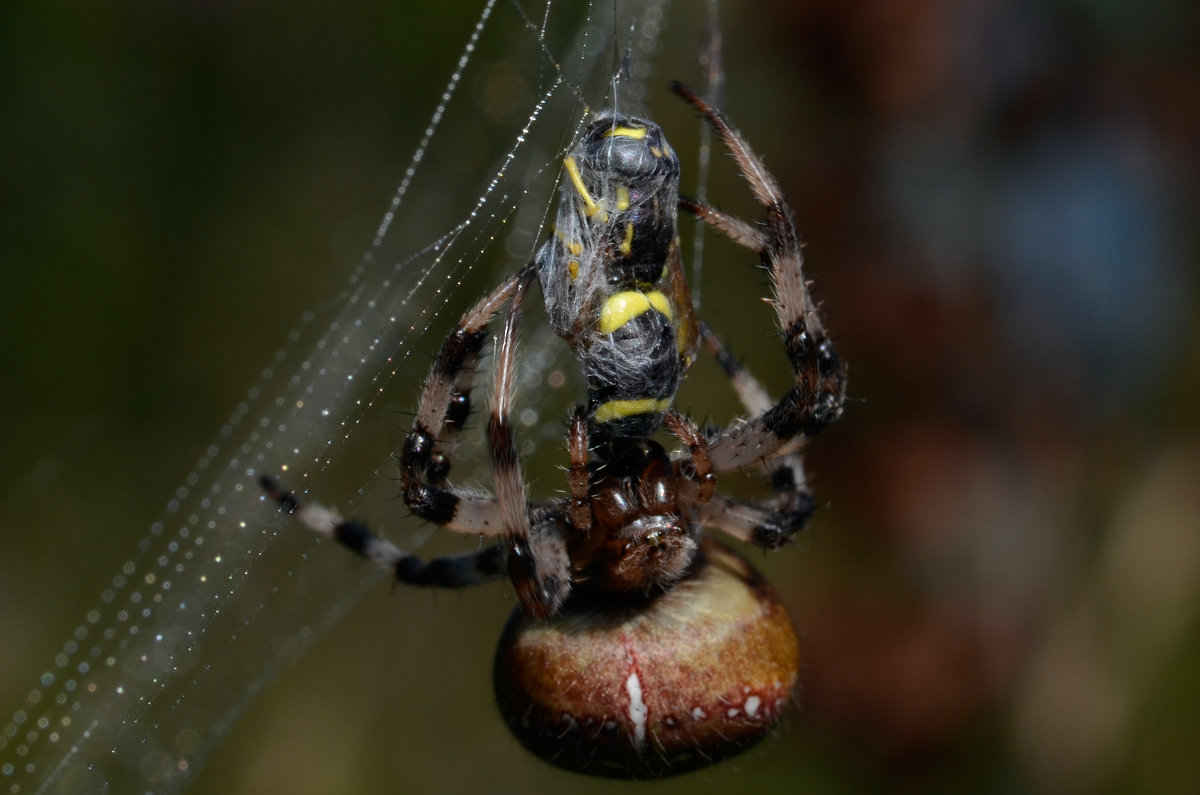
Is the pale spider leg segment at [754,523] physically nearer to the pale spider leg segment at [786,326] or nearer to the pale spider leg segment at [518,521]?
the pale spider leg segment at [786,326]

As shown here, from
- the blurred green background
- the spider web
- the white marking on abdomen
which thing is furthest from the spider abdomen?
the blurred green background

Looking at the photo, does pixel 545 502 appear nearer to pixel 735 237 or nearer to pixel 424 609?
pixel 735 237

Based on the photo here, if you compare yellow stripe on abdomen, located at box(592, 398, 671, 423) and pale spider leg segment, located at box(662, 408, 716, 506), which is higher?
yellow stripe on abdomen, located at box(592, 398, 671, 423)

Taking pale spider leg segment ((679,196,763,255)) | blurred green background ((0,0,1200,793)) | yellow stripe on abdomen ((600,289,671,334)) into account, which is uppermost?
pale spider leg segment ((679,196,763,255))

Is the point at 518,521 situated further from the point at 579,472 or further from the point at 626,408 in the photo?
the point at 626,408

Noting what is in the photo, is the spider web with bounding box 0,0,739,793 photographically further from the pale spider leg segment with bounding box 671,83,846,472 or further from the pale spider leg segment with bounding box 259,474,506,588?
the pale spider leg segment with bounding box 671,83,846,472

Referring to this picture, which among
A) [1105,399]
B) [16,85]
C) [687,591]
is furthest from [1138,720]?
A: [16,85]

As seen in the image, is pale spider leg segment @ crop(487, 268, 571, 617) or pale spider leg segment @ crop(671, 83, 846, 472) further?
pale spider leg segment @ crop(671, 83, 846, 472)

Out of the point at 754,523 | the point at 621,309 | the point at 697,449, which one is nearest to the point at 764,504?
the point at 754,523
